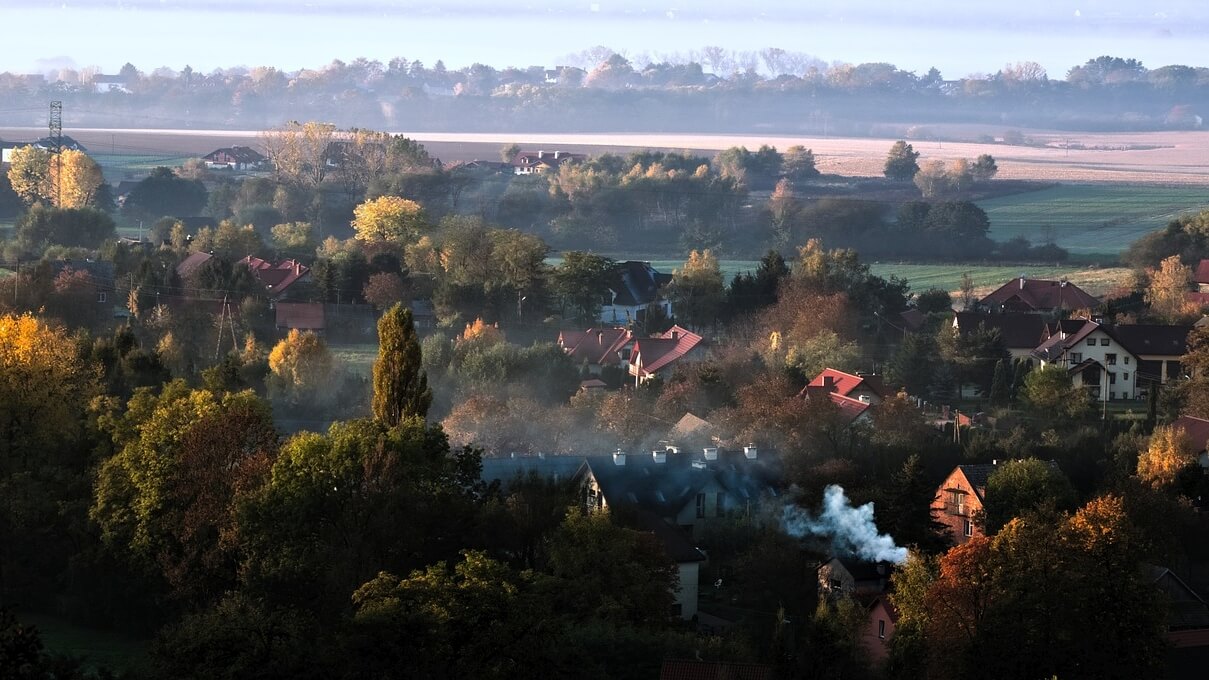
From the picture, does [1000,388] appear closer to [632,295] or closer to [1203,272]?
[632,295]

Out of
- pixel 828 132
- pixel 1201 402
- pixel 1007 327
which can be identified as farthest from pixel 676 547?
pixel 828 132

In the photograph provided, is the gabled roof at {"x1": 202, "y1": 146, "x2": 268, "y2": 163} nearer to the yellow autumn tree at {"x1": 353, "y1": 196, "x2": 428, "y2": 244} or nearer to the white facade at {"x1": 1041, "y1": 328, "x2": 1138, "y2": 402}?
the yellow autumn tree at {"x1": 353, "y1": 196, "x2": 428, "y2": 244}

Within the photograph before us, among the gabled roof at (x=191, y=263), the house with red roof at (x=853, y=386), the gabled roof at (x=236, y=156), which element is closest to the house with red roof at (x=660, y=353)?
the house with red roof at (x=853, y=386)

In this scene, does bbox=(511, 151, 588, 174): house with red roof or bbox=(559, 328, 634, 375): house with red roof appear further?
bbox=(511, 151, 588, 174): house with red roof

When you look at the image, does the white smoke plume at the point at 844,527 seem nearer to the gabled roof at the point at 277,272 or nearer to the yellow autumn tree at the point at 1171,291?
the yellow autumn tree at the point at 1171,291

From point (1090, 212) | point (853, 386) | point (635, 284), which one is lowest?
point (853, 386)

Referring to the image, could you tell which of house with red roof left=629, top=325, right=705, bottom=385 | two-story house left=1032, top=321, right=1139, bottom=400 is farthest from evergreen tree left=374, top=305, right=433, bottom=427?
two-story house left=1032, top=321, right=1139, bottom=400

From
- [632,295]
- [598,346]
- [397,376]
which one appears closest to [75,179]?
[632,295]
